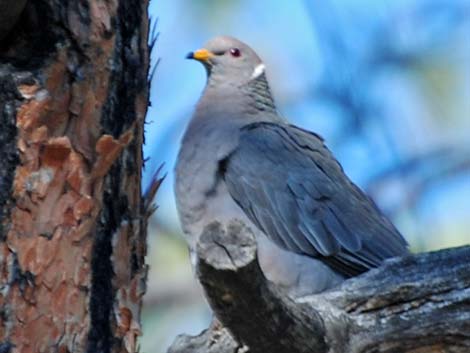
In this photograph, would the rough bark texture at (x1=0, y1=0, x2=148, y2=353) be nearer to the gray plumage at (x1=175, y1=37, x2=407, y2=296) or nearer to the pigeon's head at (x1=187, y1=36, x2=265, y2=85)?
the gray plumage at (x1=175, y1=37, x2=407, y2=296)

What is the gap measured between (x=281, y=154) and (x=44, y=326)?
72.2 inches

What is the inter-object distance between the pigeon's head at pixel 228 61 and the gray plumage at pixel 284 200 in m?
0.37

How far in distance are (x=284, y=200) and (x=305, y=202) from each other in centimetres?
7

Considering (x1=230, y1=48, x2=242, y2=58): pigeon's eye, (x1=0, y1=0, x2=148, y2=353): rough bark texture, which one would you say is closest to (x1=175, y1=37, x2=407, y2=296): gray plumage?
(x1=230, y1=48, x2=242, y2=58): pigeon's eye

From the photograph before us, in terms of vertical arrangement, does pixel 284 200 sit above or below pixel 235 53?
below

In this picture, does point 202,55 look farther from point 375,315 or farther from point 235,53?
point 375,315

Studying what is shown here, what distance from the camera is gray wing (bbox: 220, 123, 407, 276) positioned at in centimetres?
353

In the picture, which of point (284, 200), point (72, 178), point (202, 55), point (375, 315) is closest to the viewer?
point (72, 178)

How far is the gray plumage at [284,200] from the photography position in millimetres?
3500

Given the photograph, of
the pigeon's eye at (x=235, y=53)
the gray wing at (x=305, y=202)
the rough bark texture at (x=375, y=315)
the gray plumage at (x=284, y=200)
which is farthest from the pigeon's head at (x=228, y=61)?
the rough bark texture at (x=375, y=315)

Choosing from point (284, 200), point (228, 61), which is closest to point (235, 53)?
point (228, 61)

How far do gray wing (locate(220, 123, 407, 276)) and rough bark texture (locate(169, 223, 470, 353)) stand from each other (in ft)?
3.74

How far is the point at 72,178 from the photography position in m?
2.12

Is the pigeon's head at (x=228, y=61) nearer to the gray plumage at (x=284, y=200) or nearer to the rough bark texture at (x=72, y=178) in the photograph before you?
the gray plumage at (x=284, y=200)
